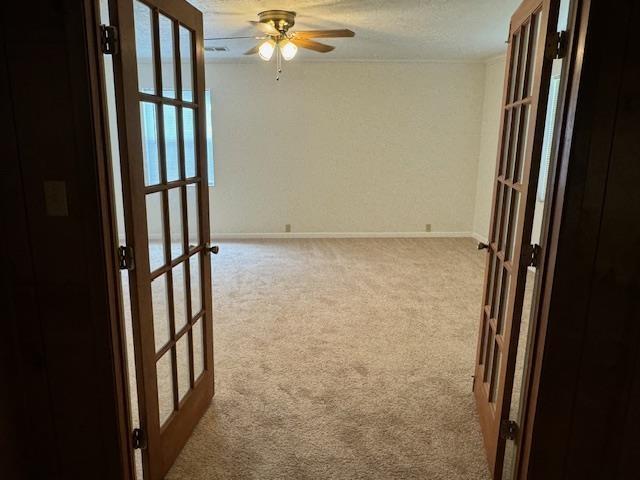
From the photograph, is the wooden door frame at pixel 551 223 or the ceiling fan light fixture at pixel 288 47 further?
the ceiling fan light fixture at pixel 288 47

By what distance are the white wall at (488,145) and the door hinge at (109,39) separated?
5.03 m

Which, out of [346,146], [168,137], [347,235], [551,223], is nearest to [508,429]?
[551,223]

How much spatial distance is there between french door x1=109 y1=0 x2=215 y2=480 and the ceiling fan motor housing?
1556 mm

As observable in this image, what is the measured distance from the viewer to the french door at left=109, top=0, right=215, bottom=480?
157cm

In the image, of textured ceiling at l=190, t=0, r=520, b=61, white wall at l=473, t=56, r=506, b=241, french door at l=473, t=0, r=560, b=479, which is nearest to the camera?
french door at l=473, t=0, r=560, b=479

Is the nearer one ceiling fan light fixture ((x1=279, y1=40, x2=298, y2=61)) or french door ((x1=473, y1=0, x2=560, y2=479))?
french door ((x1=473, y1=0, x2=560, y2=479))

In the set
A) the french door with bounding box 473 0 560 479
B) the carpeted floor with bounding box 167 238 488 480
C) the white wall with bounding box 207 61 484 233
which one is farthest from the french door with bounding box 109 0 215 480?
the white wall with bounding box 207 61 484 233

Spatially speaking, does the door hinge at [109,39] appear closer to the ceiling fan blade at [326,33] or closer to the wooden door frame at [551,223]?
the wooden door frame at [551,223]

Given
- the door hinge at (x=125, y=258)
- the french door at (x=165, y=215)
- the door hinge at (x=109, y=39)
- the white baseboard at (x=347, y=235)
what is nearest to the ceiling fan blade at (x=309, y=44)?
the french door at (x=165, y=215)

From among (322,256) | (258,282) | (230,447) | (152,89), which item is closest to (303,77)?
(322,256)

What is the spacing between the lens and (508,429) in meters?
1.84

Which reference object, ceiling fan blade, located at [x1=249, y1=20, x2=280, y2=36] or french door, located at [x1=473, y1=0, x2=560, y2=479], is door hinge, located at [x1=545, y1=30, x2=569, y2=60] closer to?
french door, located at [x1=473, y1=0, x2=560, y2=479]

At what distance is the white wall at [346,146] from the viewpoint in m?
6.05

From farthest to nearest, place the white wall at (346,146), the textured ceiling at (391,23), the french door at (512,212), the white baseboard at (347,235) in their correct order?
1. the white baseboard at (347,235)
2. the white wall at (346,146)
3. the textured ceiling at (391,23)
4. the french door at (512,212)
